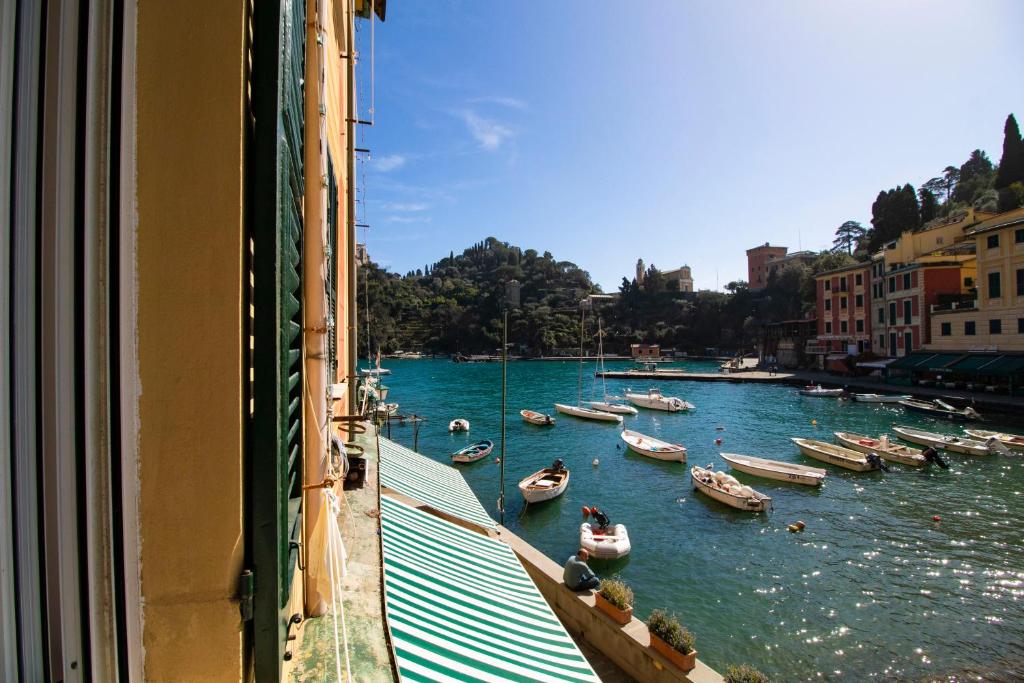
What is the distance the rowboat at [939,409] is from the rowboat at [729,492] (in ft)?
71.4

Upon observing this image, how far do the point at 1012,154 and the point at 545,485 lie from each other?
222 ft

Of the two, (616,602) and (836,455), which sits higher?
(616,602)

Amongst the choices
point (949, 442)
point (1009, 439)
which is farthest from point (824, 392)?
point (949, 442)

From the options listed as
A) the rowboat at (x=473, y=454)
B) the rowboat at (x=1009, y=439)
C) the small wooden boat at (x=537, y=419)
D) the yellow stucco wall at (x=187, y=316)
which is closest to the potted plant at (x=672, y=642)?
the yellow stucco wall at (x=187, y=316)

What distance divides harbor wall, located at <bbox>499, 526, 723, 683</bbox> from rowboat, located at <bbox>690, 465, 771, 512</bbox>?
10217mm

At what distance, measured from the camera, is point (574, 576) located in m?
9.51

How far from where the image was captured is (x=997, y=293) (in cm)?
3488

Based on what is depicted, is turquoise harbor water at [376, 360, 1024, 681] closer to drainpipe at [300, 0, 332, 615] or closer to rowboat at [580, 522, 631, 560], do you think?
rowboat at [580, 522, 631, 560]

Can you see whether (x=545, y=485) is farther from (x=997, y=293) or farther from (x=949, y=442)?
(x=997, y=293)

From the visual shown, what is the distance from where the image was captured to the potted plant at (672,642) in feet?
24.9

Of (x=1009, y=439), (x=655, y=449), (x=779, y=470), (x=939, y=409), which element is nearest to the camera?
(x=779, y=470)

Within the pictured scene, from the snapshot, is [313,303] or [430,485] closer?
[313,303]

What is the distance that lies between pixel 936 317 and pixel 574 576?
148 feet

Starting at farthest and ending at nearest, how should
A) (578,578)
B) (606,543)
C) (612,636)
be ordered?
(606,543), (578,578), (612,636)
